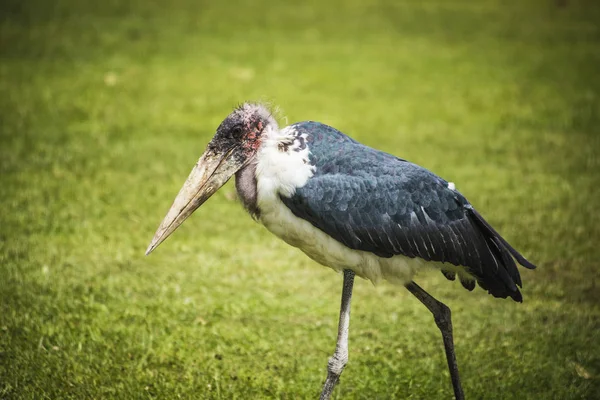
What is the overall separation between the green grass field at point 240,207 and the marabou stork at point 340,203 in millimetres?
339

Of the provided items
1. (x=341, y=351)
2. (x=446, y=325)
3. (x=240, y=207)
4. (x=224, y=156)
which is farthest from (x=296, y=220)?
(x=240, y=207)

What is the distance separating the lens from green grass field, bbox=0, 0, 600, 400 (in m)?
5.15

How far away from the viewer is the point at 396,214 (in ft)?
13.9

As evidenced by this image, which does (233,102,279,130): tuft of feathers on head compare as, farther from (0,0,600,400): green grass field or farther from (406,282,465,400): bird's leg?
(406,282,465,400): bird's leg

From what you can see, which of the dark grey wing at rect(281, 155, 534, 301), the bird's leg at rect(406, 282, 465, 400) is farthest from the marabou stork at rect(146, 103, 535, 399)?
the bird's leg at rect(406, 282, 465, 400)

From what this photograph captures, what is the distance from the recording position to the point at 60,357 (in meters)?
5.00

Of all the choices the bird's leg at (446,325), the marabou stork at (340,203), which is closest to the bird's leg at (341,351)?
the marabou stork at (340,203)

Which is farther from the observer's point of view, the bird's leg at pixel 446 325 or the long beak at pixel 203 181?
the bird's leg at pixel 446 325

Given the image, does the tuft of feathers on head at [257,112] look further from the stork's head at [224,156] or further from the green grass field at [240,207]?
the green grass field at [240,207]

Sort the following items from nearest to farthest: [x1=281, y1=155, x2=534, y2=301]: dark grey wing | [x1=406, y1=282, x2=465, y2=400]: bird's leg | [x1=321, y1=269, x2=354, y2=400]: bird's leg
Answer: [x1=281, y1=155, x2=534, y2=301]: dark grey wing
[x1=321, y1=269, x2=354, y2=400]: bird's leg
[x1=406, y1=282, x2=465, y2=400]: bird's leg

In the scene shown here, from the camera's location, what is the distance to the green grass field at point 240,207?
5148 mm

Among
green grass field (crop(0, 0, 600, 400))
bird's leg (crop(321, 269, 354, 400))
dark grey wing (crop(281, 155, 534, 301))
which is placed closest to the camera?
dark grey wing (crop(281, 155, 534, 301))

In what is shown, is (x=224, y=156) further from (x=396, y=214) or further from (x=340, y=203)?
(x=396, y=214)

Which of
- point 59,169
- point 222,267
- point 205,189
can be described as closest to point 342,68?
point 59,169
